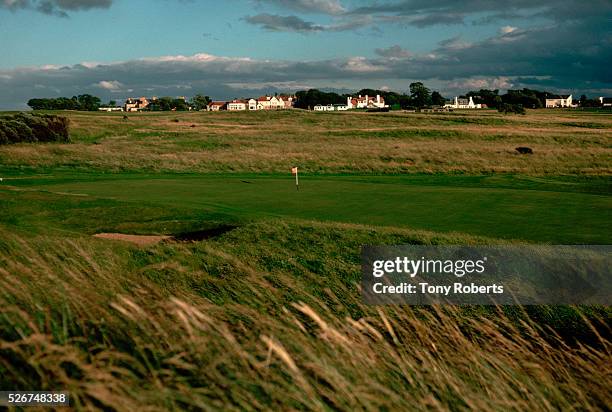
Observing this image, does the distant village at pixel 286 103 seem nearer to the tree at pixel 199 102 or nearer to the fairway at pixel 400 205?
the tree at pixel 199 102

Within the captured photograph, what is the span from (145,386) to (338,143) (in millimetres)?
55256

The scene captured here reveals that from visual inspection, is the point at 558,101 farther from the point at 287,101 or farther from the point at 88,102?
the point at 88,102

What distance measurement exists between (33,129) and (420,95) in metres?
91.8

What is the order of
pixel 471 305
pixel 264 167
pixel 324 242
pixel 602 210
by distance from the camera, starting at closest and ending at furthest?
pixel 471 305, pixel 324 242, pixel 602 210, pixel 264 167

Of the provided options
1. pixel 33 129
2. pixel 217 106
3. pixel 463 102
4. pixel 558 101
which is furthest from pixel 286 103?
pixel 33 129

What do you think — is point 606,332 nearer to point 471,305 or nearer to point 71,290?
point 471,305

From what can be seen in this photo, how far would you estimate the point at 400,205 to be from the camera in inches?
675

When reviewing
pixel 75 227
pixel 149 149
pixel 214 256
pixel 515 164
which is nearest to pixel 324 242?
pixel 214 256

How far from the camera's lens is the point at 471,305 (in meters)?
8.78

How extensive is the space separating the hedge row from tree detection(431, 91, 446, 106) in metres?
95.2

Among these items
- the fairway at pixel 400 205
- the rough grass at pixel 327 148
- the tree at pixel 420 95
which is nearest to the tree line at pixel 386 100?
the tree at pixel 420 95

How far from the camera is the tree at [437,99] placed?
136250 mm

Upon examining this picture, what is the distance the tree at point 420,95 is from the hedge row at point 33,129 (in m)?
87.2

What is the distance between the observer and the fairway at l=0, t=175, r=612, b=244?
13.4 m
